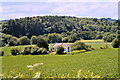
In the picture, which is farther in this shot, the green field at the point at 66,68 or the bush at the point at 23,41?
the bush at the point at 23,41

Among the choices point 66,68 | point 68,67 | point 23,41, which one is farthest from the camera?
point 23,41

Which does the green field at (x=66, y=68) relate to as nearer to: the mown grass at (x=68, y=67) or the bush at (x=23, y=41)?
the mown grass at (x=68, y=67)

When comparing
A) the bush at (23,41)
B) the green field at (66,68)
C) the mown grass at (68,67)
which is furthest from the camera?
the bush at (23,41)

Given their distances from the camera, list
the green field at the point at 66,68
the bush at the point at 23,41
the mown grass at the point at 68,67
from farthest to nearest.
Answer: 1. the bush at the point at 23,41
2. the mown grass at the point at 68,67
3. the green field at the point at 66,68

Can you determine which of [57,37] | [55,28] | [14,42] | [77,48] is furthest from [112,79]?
[55,28]

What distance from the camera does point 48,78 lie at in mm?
17750

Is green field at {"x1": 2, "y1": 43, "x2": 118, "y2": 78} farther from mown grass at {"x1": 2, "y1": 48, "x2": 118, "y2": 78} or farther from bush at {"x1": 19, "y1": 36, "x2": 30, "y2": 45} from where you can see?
bush at {"x1": 19, "y1": 36, "x2": 30, "y2": 45}

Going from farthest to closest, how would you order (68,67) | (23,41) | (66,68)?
1. (23,41)
2. (68,67)
3. (66,68)

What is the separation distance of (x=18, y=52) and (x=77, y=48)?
2224cm

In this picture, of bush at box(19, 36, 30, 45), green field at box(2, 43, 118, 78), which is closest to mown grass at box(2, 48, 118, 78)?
green field at box(2, 43, 118, 78)

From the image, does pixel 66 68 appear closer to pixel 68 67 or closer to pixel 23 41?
pixel 68 67

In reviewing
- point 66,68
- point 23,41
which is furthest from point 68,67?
point 23,41

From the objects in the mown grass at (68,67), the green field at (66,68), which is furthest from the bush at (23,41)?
the green field at (66,68)

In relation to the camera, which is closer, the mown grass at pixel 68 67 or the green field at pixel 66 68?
the green field at pixel 66 68
